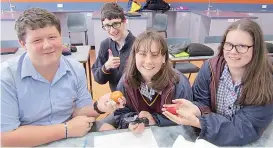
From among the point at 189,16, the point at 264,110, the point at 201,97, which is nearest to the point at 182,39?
the point at 201,97

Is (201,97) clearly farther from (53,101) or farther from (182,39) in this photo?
(182,39)

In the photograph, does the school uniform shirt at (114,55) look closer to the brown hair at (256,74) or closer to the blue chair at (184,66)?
the brown hair at (256,74)

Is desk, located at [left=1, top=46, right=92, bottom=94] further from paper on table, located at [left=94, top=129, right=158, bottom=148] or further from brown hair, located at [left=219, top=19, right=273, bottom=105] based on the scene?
brown hair, located at [left=219, top=19, right=273, bottom=105]

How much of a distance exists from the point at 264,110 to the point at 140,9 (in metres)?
5.23

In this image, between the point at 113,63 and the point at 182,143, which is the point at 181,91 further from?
the point at 113,63

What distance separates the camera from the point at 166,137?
4.04 ft

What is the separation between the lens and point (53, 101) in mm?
1351

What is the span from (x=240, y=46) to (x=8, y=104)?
136cm

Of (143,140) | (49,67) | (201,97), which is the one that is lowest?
(143,140)

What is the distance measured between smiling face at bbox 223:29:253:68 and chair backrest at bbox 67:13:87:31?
485cm

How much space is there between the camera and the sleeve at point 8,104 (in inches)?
45.9

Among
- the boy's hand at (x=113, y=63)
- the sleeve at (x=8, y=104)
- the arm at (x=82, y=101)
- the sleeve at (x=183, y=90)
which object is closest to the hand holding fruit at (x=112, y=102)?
the arm at (x=82, y=101)

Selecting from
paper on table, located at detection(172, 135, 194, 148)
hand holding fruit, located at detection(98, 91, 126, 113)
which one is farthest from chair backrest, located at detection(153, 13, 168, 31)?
paper on table, located at detection(172, 135, 194, 148)

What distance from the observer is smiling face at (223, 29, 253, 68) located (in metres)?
1.28
